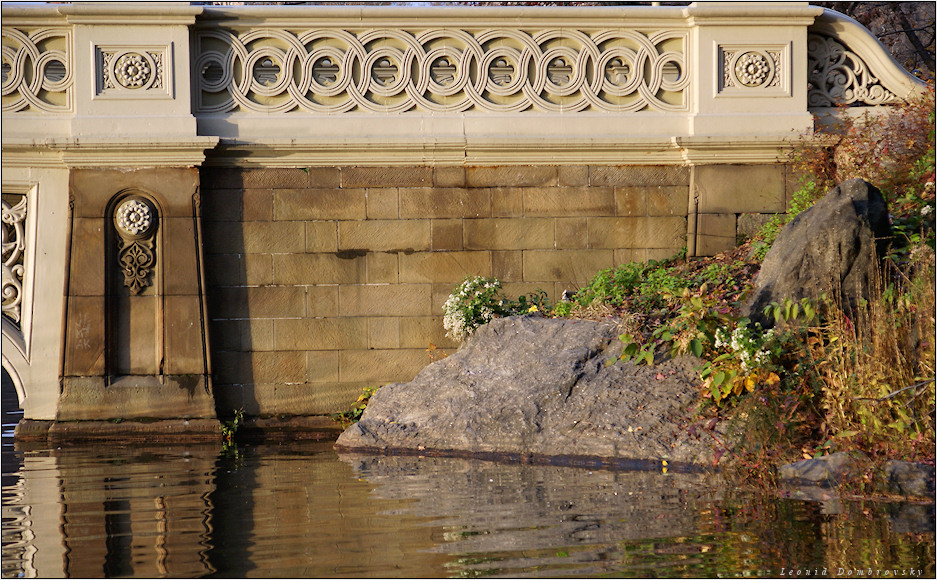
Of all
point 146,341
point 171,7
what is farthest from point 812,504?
point 171,7

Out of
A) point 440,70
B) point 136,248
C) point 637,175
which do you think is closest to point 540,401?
point 637,175

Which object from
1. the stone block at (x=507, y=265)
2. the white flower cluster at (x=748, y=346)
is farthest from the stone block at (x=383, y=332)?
the white flower cluster at (x=748, y=346)

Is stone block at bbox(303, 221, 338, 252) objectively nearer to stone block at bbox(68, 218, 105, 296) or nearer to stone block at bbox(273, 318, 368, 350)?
stone block at bbox(273, 318, 368, 350)

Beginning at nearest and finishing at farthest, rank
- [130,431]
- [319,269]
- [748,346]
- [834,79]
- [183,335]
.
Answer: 1. [748,346]
2. [130,431]
3. [183,335]
4. [319,269]
5. [834,79]

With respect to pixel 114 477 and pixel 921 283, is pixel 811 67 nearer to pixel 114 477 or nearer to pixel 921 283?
pixel 921 283

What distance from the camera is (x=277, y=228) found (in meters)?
8.55

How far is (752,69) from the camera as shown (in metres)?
8.80

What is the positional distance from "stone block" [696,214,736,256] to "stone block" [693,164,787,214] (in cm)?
5

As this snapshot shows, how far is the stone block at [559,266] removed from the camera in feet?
28.8

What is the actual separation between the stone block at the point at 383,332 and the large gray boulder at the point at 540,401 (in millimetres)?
913

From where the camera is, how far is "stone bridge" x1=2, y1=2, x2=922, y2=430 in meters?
8.27

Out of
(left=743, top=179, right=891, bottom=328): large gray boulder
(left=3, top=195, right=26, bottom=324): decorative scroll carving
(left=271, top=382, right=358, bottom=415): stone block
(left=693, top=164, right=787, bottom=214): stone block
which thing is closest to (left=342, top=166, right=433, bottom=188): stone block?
A: (left=271, top=382, right=358, bottom=415): stone block

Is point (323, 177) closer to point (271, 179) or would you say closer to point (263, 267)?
point (271, 179)

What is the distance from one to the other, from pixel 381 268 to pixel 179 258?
66.9 inches
